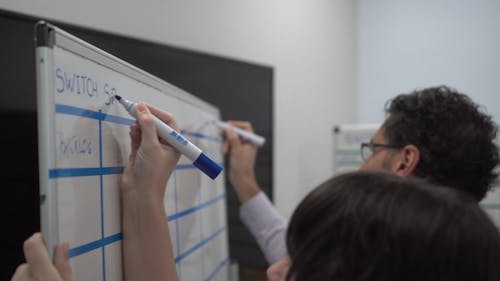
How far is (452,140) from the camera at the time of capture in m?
1.22

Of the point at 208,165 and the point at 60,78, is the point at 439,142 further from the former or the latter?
the point at 60,78

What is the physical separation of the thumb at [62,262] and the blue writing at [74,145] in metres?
0.15

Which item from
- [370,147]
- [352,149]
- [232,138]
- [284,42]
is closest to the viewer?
[370,147]

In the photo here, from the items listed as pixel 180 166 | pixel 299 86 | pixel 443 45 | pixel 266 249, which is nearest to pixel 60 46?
pixel 180 166

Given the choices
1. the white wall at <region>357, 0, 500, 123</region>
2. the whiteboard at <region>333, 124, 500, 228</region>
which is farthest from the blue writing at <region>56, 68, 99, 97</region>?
the white wall at <region>357, 0, 500, 123</region>

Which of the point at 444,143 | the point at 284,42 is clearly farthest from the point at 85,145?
the point at 284,42

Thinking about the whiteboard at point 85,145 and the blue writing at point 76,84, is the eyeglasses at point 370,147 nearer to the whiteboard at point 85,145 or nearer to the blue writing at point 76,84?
the whiteboard at point 85,145

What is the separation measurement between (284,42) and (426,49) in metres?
1.14

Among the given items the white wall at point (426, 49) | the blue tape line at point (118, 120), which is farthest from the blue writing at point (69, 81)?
the white wall at point (426, 49)

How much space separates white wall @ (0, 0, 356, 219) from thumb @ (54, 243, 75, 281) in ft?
2.39

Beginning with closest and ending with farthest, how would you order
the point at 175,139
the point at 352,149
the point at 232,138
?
the point at 175,139, the point at 232,138, the point at 352,149

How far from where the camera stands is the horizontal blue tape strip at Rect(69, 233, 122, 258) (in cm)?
71

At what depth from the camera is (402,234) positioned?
2.02 ft

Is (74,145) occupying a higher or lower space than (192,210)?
higher
